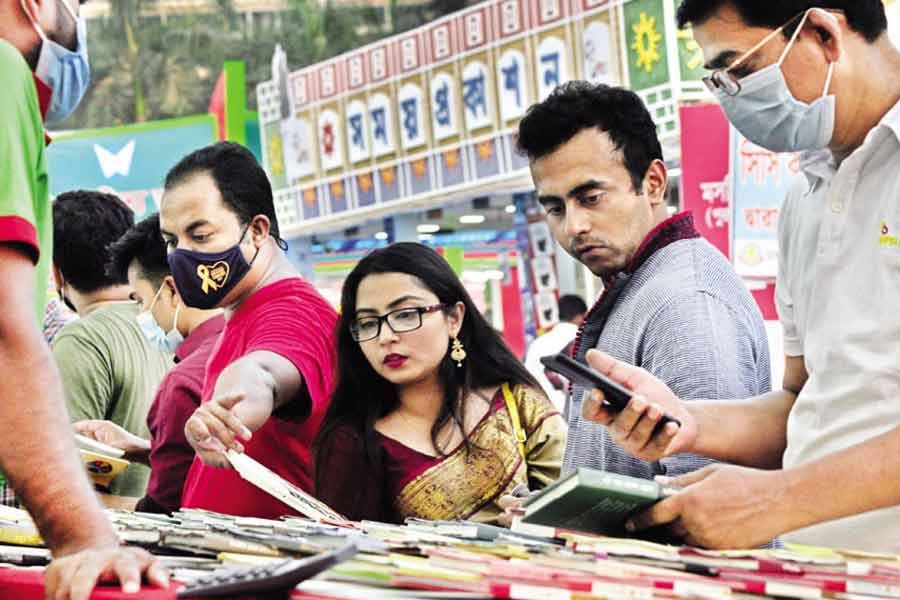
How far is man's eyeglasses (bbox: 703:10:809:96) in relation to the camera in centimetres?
233

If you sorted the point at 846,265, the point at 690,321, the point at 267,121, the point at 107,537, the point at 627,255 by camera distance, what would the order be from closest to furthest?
the point at 107,537 < the point at 846,265 < the point at 690,321 < the point at 627,255 < the point at 267,121

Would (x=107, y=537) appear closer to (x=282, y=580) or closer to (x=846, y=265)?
Answer: (x=282, y=580)

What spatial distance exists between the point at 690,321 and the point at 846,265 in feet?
1.30

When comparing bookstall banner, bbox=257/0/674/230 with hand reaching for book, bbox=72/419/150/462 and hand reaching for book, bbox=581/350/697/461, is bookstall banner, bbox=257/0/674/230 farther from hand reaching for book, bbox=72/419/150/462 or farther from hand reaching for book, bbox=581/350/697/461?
hand reaching for book, bbox=581/350/697/461

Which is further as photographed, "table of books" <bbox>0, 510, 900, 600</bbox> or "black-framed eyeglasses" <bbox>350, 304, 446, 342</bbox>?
"black-framed eyeglasses" <bbox>350, 304, 446, 342</bbox>

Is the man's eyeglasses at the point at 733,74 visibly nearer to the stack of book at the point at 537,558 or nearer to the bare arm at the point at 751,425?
the bare arm at the point at 751,425

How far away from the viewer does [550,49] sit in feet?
34.7

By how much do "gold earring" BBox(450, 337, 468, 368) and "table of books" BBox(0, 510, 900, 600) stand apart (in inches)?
57.1

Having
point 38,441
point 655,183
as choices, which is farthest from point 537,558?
point 655,183

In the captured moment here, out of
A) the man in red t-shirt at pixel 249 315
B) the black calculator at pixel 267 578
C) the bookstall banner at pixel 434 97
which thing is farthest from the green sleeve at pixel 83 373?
the bookstall banner at pixel 434 97

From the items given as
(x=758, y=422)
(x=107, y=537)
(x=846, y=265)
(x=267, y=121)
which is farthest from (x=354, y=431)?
(x=267, y=121)

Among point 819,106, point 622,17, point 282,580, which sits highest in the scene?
point 622,17

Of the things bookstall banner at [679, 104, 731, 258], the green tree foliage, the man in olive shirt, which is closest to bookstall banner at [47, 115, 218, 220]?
the man in olive shirt

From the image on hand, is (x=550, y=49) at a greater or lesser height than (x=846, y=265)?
greater
